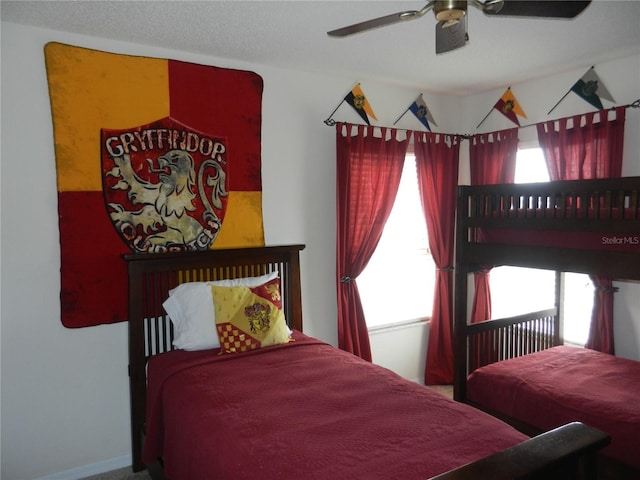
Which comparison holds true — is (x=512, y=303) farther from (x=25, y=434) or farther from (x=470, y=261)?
(x=25, y=434)

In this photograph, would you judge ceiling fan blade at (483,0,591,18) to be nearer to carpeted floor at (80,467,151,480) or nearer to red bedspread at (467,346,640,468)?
red bedspread at (467,346,640,468)

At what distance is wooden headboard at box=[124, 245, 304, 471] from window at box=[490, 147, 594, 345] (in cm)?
214

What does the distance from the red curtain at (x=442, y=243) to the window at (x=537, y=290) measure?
1.46ft

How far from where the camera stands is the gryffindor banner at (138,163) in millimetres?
2609

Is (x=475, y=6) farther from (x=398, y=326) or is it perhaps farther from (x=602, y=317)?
(x=398, y=326)

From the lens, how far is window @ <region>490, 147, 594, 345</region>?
3.51 metres

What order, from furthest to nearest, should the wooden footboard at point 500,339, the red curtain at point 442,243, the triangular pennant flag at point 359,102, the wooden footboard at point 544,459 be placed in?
the red curtain at point 442,243 → the triangular pennant flag at point 359,102 → the wooden footboard at point 500,339 → the wooden footboard at point 544,459

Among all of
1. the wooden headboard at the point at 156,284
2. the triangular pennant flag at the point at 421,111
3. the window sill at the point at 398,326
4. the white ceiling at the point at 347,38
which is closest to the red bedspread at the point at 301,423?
the wooden headboard at the point at 156,284

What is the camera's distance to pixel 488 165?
13.0ft

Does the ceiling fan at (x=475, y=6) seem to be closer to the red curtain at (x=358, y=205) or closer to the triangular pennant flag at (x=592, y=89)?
the red curtain at (x=358, y=205)

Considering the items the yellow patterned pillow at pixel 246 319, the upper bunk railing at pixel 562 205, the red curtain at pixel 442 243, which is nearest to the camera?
the upper bunk railing at pixel 562 205

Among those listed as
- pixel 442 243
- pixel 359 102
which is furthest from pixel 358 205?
pixel 442 243

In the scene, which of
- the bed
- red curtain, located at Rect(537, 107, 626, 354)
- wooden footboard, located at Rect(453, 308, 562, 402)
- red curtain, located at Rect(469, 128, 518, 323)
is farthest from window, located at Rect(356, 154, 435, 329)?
the bed

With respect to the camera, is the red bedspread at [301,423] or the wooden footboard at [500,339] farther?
the wooden footboard at [500,339]
